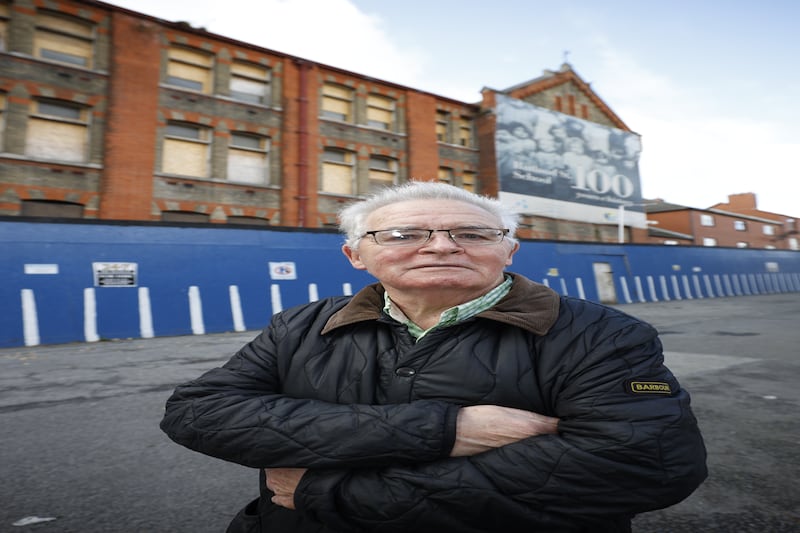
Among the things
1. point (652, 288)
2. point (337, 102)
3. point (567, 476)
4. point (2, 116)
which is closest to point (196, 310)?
point (567, 476)

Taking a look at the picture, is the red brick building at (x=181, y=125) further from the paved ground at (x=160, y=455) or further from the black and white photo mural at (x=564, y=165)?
the paved ground at (x=160, y=455)

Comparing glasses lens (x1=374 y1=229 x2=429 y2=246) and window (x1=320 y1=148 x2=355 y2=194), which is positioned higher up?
window (x1=320 y1=148 x2=355 y2=194)

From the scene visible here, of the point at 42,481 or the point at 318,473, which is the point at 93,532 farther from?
the point at 318,473

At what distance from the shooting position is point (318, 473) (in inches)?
51.9

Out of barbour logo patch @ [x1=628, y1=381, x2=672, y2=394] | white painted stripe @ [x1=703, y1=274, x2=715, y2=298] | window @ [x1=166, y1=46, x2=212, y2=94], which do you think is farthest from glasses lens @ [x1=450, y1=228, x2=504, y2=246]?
white painted stripe @ [x1=703, y1=274, x2=715, y2=298]

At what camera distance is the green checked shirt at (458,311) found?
1.55 m

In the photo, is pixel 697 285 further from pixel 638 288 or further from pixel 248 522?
pixel 248 522

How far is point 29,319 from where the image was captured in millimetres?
7270

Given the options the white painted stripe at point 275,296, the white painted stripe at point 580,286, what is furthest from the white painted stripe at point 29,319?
the white painted stripe at point 580,286

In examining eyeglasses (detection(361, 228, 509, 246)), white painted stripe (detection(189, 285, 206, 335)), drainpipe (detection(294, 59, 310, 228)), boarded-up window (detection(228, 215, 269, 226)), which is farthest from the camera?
drainpipe (detection(294, 59, 310, 228))

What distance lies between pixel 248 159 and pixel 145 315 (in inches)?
381

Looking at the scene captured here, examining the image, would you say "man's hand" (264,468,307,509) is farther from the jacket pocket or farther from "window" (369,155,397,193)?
"window" (369,155,397,193)

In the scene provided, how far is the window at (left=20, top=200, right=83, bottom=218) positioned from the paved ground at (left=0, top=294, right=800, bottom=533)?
9.80m

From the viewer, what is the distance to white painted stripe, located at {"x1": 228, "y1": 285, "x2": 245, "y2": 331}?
9.13 metres
